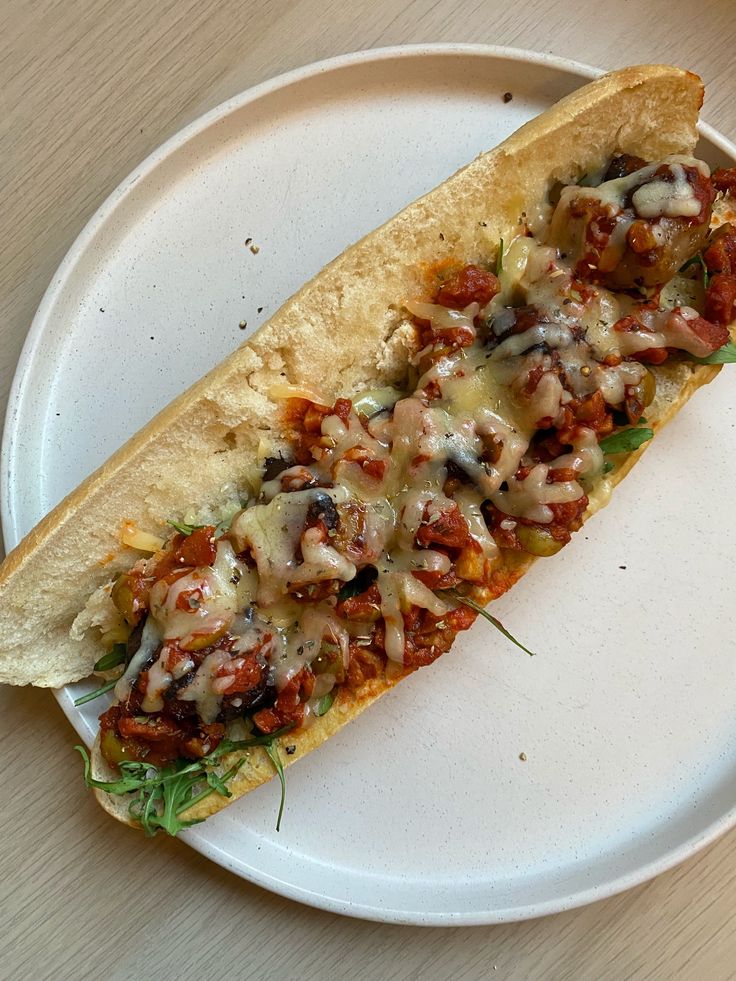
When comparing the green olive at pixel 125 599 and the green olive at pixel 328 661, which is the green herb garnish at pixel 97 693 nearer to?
the green olive at pixel 125 599

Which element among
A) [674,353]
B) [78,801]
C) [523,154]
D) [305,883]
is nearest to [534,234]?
[523,154]

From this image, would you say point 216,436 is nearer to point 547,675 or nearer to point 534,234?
point 534,234

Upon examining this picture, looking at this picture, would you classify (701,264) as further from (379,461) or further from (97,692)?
(97,692)

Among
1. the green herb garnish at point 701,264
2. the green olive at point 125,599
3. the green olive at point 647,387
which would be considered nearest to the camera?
the green olive at point 125,599

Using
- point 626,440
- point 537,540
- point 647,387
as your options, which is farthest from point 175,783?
point 647,387

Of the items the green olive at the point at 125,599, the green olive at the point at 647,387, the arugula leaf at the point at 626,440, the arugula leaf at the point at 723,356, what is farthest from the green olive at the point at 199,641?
the arugula leaf at the point at 723,356

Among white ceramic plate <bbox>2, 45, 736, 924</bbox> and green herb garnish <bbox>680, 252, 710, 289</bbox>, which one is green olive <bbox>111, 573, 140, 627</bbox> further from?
green herb garnish <bbox>680, 252, 710, 289</bbox>

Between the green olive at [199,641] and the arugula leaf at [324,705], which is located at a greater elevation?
the green olive at [199,641]
